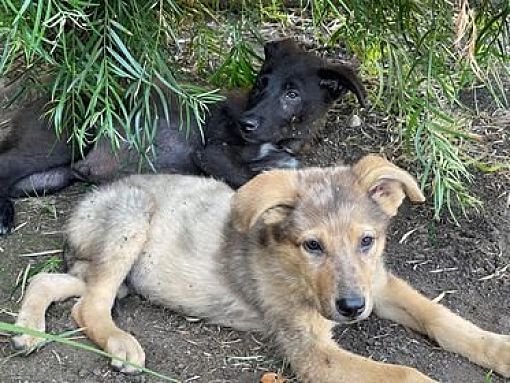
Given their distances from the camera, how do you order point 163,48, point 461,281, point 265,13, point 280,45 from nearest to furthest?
point 461,281 → point 163,48 → point 280,45 → point 265,13

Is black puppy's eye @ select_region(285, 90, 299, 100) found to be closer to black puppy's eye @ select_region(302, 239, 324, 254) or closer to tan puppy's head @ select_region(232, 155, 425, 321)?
tan puppy's head @ select_region(232, 155, 425, 321)

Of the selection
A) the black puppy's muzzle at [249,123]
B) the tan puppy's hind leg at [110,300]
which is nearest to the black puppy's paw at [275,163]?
the black puppy's muzzle at [249,123]

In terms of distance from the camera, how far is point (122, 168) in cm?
513

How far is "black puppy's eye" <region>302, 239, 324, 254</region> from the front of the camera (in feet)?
12.1

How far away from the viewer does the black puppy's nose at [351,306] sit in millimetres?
3498

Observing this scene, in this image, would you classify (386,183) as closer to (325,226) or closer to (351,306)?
(325,226)

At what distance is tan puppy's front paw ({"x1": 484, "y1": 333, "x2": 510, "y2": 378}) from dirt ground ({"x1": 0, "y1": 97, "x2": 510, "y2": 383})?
0.04 meters

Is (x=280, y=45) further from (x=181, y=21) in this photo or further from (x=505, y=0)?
(x=505, y=0)

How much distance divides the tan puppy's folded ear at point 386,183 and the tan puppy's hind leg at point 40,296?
4.23 ft

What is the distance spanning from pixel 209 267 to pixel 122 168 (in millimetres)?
1136

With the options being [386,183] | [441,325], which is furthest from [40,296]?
[441,325]

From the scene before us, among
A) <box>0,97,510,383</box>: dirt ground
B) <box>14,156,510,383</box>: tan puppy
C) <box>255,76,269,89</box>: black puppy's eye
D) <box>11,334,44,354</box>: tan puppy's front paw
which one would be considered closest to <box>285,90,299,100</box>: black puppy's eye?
<box>255,76,269,89</box>: black puppy's eye

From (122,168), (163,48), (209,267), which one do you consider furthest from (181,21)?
(209,267)

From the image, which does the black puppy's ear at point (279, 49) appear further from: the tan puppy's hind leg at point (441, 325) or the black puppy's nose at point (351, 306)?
the black puppy's nose at point (351, 306)
